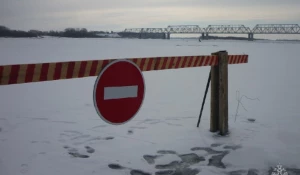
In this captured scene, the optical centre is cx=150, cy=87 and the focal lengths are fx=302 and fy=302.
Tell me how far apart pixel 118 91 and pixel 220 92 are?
2.41 metres

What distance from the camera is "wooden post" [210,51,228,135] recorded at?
5.26 metres

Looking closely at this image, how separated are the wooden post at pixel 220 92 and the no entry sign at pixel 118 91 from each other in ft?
6.70

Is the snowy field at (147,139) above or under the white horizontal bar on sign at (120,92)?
under

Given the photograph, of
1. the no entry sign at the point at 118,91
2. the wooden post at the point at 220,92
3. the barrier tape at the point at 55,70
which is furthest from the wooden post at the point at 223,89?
the no entry sign at the point at 118,91

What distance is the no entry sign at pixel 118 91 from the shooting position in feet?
11.0

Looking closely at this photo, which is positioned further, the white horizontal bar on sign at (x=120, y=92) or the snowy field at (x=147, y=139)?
the snowy field at (x=147, y=139)

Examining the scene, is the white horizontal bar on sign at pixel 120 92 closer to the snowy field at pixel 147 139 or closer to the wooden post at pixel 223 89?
the snowy field at pixel 147 139

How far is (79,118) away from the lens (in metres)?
6.30

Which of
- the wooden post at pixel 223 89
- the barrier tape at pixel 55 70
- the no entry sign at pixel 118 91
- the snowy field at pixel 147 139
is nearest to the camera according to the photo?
the barrier tape at pixel 55 70

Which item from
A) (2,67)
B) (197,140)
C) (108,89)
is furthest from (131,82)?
(197,140)

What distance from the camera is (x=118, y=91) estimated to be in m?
3.47

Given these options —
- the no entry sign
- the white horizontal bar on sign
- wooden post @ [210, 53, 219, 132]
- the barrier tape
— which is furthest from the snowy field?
the barrier tape

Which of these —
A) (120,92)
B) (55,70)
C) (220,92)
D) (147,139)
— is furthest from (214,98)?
(55,70)

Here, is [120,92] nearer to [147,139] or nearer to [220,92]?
[147,139]
